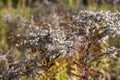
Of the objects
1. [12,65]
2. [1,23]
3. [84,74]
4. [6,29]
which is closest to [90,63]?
[84,74]

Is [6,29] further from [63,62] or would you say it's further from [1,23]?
[63,62]

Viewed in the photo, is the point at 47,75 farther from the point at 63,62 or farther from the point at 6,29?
the point at 6,29

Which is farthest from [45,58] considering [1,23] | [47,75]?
[1,23]

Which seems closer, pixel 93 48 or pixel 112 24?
pixel 112 24

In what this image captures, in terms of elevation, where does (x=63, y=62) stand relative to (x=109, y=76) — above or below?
above

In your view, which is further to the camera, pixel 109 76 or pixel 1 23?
pixel 1 23

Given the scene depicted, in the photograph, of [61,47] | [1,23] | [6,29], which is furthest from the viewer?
[1,23]

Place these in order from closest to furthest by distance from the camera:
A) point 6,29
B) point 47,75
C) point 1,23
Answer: point 47,75 < point 6,29 < point 1,23

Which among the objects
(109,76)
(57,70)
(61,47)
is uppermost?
(61,47)

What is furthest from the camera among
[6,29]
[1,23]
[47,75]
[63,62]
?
[1,23]

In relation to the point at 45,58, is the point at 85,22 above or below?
above
